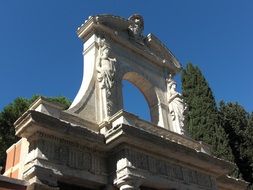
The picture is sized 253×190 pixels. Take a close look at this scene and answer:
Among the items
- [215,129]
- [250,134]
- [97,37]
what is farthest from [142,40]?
[250,134]

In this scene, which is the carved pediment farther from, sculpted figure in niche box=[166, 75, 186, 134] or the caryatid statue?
sculpted figure in niche box=[166, 75, 186, 134]

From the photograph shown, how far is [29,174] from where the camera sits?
376 inches

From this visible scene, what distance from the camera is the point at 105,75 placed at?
13.1 meters

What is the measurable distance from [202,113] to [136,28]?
8.00 meters

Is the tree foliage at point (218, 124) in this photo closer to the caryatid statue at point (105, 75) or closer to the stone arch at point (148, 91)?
the stone arch at point (148, 91)

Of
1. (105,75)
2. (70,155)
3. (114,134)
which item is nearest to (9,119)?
(105,75)

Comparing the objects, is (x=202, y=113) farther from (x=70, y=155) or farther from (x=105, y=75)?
(x=70, y=155)

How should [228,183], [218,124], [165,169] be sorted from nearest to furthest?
[165,169], [228,183], [218,124]

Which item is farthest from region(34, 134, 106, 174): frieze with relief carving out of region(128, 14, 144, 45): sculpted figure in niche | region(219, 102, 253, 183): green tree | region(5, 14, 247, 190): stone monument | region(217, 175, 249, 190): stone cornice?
region(219, 102, 253, 183): green tree

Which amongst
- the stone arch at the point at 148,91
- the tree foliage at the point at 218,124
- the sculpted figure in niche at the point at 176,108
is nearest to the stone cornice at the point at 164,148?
the sculpted figure in niche at the point at 176,108

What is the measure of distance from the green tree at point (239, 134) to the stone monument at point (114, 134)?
22.4 ft

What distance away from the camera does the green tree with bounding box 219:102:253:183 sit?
2158cm

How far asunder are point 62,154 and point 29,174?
114 centimetres

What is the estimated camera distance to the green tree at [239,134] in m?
21.6
